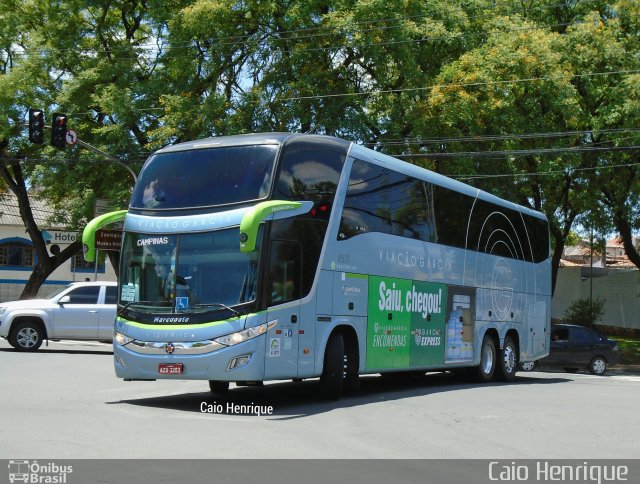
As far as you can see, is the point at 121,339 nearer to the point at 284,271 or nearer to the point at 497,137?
the point at 284,271

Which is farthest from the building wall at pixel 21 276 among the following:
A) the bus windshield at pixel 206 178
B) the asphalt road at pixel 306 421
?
the bus windshield at pixel 206 178

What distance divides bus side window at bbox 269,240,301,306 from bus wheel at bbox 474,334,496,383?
7.99m

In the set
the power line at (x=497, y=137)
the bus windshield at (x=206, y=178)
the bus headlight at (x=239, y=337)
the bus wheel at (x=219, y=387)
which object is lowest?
the bus wheel at (x=219, y=387)

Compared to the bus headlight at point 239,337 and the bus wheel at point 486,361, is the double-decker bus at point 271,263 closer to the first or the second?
the bus headlight at point 239,337

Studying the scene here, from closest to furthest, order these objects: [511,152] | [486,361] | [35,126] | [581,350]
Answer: [486,361] < [35,126] < [511,152] < [581,350]

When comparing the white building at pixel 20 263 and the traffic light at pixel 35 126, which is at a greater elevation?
the traffic light at pixel 35 126

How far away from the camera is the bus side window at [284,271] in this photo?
535 inches

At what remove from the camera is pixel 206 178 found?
14031 millimetres

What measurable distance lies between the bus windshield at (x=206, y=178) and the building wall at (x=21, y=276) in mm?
44642

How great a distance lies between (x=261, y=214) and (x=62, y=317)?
14673 millimetres

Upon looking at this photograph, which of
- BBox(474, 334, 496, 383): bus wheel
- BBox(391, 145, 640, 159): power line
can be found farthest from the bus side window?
BBox(391, 145, 640, 159): power line

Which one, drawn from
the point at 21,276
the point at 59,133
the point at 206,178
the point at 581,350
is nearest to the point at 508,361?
the point at 581,350
